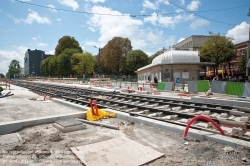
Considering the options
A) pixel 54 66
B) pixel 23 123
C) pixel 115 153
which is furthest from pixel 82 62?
pixel 115 153

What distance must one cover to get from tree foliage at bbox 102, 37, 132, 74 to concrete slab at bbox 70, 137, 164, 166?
6450cm

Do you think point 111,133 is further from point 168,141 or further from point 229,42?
point 229,42

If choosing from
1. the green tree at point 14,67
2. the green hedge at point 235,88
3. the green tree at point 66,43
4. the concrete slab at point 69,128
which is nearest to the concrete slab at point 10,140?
the concrete slab at point 69,128

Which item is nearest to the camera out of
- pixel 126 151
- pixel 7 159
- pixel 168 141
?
pixel 7 159

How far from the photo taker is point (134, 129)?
593 cm

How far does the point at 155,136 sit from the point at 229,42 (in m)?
46.1

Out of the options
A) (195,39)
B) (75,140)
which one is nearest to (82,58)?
(195,39)

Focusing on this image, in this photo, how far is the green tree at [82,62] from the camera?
200ft

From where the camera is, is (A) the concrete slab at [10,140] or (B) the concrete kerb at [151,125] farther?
(A) the concrete slab at [10,140]

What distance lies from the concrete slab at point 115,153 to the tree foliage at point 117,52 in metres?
64.5

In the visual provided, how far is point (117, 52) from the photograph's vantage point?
224 feet

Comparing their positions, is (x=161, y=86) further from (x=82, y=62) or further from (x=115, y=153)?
(x=82, y=62)

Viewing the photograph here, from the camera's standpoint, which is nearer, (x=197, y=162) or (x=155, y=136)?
(x=197, y=162)

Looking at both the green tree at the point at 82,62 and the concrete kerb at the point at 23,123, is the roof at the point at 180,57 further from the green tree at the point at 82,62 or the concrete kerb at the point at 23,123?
the green tree at the point at 82,62
